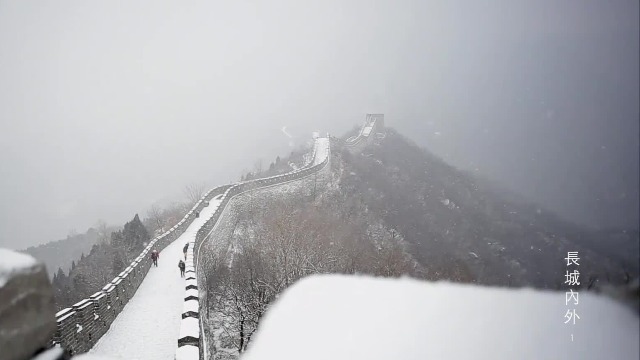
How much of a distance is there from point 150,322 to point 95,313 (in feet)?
5.30

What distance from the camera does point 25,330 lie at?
4.91 feet

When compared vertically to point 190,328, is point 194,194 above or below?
above

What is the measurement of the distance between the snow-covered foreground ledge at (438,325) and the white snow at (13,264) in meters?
1.55

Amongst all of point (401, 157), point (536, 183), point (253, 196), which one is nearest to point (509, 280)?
point (253, 196)

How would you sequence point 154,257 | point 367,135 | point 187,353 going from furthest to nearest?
point 367,135, point 154,257, point 187,353

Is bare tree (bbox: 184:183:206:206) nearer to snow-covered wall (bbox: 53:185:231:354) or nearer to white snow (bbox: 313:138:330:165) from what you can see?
white snow (bbox: 313:138:330:165)

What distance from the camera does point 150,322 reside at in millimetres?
11031

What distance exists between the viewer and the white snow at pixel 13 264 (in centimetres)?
140

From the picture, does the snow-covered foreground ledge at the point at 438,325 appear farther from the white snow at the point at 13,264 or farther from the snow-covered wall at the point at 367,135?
the snow-covered wall at the point at 367,135

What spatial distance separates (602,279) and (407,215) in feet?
108

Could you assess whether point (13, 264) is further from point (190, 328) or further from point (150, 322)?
point (150, 322)

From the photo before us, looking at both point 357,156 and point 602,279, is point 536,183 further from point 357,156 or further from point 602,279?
point 602,279

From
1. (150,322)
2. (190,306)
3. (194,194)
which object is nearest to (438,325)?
(190,306)

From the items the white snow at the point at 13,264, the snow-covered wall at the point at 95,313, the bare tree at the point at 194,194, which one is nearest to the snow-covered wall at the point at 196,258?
the snow-covered wall at the point at 95,313
